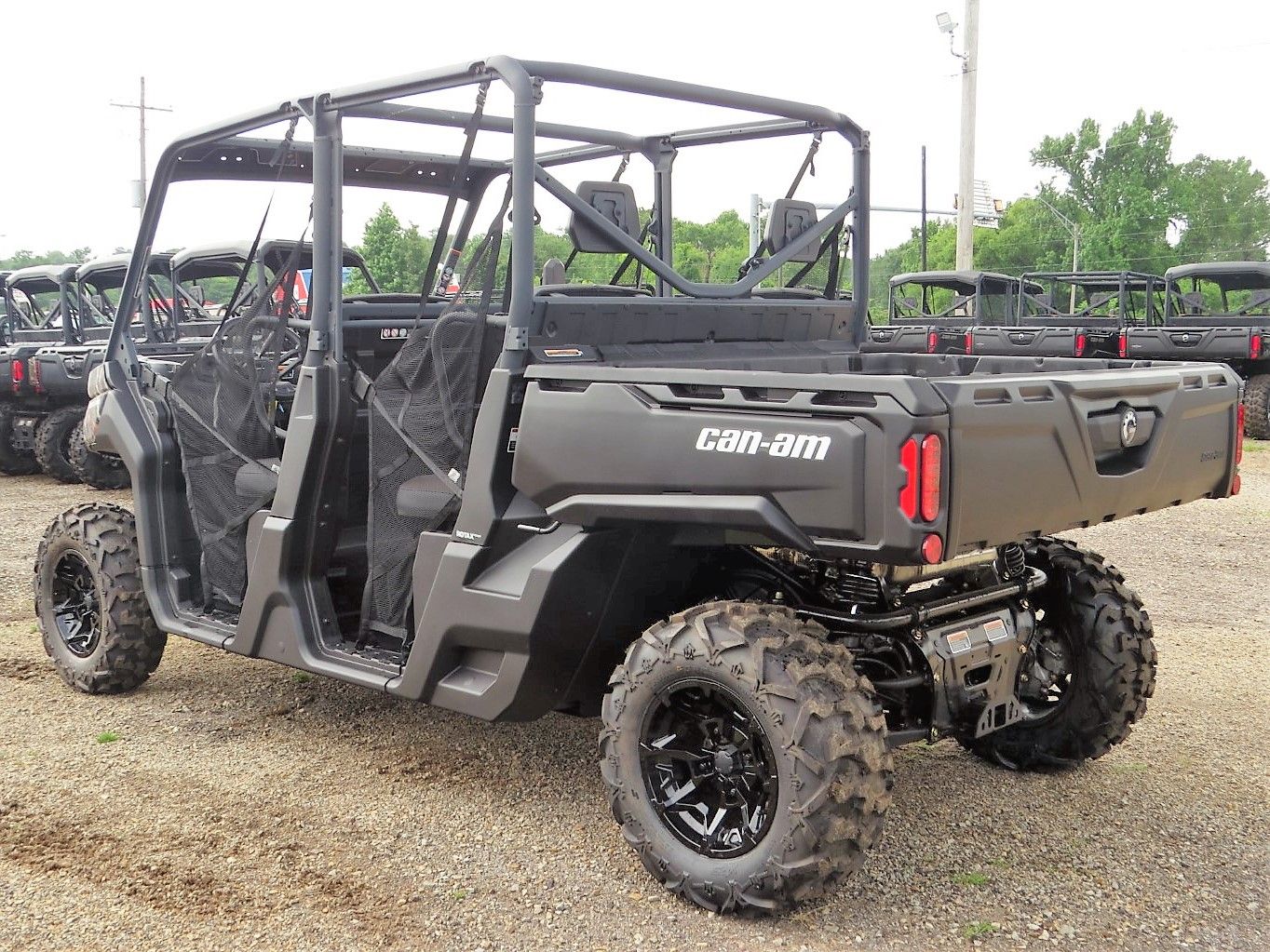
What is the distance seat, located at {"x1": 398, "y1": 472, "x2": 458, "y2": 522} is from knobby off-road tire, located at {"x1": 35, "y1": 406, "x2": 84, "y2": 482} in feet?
30.8

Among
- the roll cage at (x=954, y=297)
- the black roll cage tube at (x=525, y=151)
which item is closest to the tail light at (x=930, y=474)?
the black roll cage tube at (x=525, y=151)

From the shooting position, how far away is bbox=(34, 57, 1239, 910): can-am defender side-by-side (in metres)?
3.13

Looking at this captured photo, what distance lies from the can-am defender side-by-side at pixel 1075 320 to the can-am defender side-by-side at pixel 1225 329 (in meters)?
0.25

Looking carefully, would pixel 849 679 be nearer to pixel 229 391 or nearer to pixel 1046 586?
pixel 1046 586

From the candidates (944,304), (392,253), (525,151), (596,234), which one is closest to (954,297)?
(944,304)

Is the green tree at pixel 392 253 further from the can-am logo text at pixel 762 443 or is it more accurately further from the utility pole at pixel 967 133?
the utility pole at pixel 967 133

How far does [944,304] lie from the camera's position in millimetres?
19969

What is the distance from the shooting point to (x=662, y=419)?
3.30 m

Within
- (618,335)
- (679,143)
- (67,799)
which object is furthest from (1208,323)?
(67,799)

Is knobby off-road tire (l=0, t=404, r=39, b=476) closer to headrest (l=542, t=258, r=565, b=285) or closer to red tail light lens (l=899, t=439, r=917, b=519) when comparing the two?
headrest (l=542, t=258, r=565, b=285)

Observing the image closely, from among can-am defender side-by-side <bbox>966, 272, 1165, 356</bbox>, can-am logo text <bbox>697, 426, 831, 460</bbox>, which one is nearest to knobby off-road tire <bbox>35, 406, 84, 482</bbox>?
can-am defender side-by-side <bbox>966, 272, 1165, 356</bbox>

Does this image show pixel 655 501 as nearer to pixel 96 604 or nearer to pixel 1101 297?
pixel 96 604

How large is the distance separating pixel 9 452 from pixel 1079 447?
12.2 meters

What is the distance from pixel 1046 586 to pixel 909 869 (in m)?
1.14
